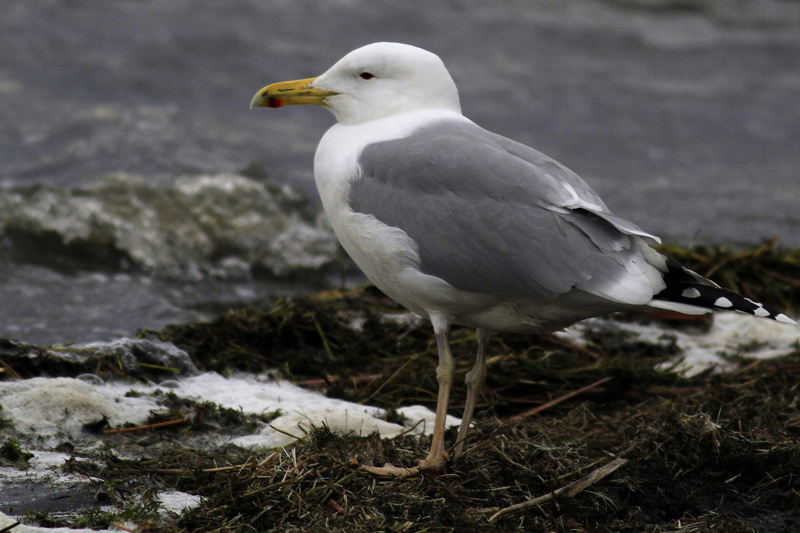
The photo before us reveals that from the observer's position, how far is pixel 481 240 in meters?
3.16

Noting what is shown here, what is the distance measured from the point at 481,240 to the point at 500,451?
80cm

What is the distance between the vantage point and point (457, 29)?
13836 millimetres

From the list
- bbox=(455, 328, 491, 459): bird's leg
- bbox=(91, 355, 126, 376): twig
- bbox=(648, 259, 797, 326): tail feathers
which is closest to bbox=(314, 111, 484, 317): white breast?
bbox=(455, 328, 491, 459): bird's leg

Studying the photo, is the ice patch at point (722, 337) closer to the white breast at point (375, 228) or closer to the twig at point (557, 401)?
the twig at point (557, 401)

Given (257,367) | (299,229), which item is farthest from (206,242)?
(257,367)

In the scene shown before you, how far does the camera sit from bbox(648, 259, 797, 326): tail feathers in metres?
2.89

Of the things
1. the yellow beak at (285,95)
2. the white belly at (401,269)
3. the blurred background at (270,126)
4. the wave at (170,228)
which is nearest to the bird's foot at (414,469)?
the white belly at (401,269)

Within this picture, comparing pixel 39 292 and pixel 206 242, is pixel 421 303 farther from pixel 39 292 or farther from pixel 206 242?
pixel 206 242

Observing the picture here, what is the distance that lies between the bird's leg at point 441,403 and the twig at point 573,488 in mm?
373

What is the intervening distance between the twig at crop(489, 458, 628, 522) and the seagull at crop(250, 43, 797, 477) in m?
0.38

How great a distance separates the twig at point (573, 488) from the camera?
2842mm

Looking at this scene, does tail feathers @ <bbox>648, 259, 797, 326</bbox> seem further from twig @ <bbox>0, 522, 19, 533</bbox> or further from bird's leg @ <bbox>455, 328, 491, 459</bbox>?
twig @ <bbox>0, 522, 19, 533</bbox>

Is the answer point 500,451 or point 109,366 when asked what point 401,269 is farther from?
point 109,366

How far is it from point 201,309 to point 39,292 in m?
1.15
